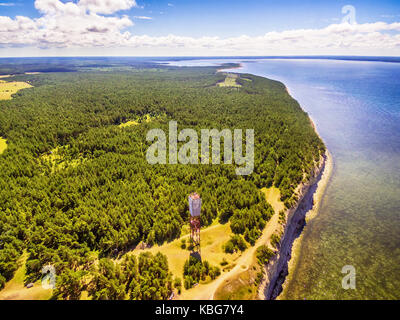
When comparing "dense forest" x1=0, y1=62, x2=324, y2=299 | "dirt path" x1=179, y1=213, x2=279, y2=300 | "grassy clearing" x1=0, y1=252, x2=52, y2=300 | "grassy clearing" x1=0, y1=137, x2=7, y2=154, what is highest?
"grassy clearing" x1=0, y1=137, x2=7, y2=154

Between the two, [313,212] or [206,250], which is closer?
[206,250]

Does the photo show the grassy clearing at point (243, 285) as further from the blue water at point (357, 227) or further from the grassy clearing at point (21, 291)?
the grassy clearing at point (21, 291)

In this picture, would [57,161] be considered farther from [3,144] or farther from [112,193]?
[112,193]

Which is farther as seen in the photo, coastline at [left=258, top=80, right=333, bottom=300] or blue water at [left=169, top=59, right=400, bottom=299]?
blue water at [left=169, top=59, right=400, bottom=299]

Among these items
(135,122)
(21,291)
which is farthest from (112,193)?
(135,122)

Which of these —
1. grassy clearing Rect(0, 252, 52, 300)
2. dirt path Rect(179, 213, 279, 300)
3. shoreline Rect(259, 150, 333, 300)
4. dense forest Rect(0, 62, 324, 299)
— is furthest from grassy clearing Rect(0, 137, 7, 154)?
shoreline Rect(259, 150, 333, 300)

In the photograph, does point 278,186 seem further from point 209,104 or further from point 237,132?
point 209,104

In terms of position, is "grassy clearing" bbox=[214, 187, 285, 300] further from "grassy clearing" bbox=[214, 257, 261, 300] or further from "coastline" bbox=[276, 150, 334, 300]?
"coastline" bbox=[276, 150, 334, 300]
